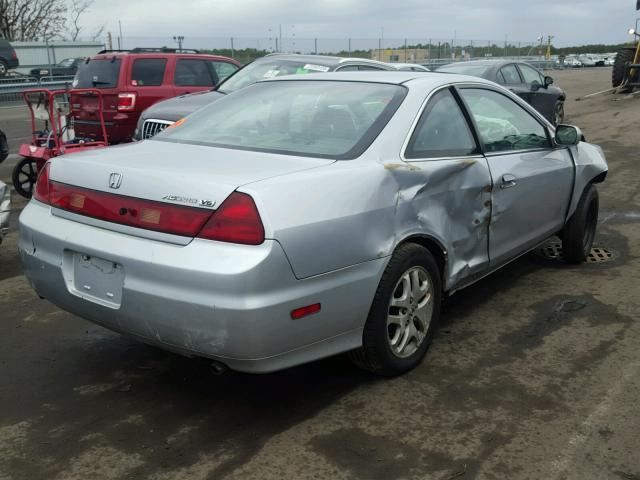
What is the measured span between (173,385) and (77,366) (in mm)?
627

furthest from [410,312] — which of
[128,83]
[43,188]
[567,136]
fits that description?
[128,83]

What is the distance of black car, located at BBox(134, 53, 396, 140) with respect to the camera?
8.28 metres

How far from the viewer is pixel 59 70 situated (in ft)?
97.0

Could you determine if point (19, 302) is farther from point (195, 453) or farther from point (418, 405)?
point (418, 405)

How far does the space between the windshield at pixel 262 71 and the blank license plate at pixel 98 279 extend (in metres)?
6.30

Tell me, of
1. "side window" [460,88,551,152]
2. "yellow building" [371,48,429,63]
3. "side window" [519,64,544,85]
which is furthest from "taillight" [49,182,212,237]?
"yellow building" [371,48,429,63]

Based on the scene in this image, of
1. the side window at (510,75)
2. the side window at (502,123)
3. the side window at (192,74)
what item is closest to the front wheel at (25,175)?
the side window at (192,74)

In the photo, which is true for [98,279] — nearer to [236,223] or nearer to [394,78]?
[236,223]

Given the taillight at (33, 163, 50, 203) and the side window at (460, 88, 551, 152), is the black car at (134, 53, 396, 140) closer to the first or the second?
the side window at (460, 88, 551, 152)

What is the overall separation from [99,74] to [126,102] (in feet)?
2.55

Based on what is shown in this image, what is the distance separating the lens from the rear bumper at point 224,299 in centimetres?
273

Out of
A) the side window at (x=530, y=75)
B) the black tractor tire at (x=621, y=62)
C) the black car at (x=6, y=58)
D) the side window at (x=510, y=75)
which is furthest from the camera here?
the black car at (x=6, y=58)

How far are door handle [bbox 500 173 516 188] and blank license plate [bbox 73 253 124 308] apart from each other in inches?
94.5

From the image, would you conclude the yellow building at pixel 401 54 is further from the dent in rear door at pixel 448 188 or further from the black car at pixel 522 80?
the dent in rear door at pixel 448 188
